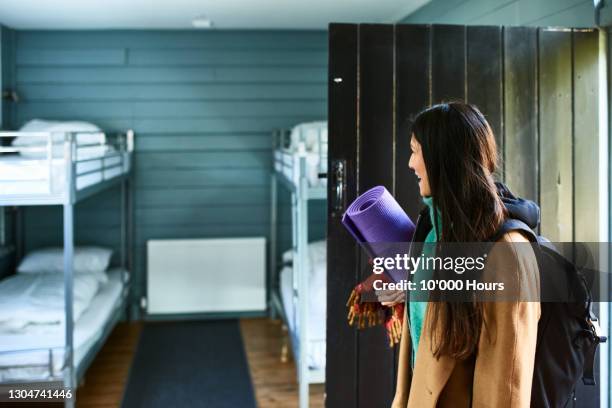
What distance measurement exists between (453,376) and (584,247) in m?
1.26

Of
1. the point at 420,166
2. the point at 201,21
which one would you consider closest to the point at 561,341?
the point at 420,166

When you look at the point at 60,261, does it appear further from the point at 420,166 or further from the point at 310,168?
the point at 420,166

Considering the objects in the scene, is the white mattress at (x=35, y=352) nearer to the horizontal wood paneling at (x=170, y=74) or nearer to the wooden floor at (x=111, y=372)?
the wooden floor at (x=111, y=372)

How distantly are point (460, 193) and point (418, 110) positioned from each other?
113 cm

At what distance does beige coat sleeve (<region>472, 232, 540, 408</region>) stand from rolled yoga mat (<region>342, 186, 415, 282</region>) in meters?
0.32

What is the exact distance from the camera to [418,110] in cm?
238

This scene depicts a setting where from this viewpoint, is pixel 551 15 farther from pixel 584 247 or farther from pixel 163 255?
pixel 163 255

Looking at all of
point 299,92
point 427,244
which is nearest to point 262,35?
point 299,92

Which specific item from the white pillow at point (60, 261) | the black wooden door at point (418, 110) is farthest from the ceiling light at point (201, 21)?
the black wooden door at point (418, 110)

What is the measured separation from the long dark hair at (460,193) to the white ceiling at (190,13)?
9.39ft

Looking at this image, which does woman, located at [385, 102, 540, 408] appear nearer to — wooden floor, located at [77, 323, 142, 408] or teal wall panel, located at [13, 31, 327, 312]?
wooden floor, located at [77, 323, 142, 408]

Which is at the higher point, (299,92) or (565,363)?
(299,92)

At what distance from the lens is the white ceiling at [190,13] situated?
158 inches

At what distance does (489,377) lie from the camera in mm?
1270
